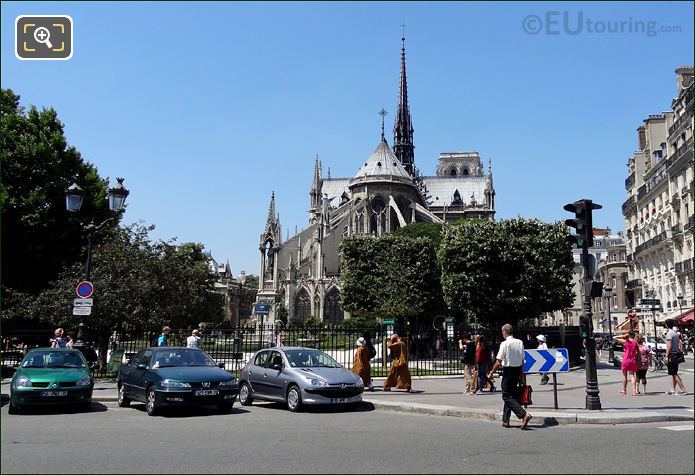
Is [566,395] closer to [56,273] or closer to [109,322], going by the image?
[109,322]

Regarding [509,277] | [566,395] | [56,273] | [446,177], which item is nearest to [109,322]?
[56,273]

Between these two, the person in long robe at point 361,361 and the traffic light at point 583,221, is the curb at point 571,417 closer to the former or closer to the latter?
the traffic light at point 583,221

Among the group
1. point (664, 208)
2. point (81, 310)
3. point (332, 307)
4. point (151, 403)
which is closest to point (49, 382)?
point (151, 403)

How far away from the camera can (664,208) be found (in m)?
49.2

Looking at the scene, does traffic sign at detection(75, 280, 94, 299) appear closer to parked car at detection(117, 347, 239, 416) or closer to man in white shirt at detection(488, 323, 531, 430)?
parked car at detection(117, 347, 239, 416)

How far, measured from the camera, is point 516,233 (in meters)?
31.1

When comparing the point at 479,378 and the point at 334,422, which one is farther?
the point at 479,378

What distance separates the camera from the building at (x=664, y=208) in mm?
44312

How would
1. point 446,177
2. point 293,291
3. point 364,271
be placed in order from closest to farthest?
point 364,271, point 293,291, point 446,177

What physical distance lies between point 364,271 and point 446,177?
294 ft

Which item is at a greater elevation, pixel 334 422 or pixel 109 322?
pixel 109 322

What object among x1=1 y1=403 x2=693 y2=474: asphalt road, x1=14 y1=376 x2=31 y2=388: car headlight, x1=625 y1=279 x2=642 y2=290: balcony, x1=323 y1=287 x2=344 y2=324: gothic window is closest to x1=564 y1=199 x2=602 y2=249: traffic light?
x1=1 y1=403 x2=693 y2=474: asphalt road

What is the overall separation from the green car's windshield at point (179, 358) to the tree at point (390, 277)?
2353 centimetres

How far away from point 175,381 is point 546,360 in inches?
294
